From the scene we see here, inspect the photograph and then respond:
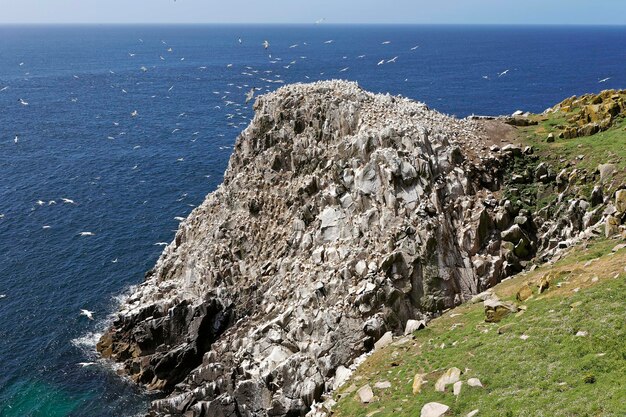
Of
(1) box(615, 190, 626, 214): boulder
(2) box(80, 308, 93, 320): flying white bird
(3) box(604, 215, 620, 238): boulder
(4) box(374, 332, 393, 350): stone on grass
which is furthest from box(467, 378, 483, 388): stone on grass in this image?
(2) box(80, 308, 93, 320): flying white bird

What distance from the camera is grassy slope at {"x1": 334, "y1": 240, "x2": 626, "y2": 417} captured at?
24.9 meters

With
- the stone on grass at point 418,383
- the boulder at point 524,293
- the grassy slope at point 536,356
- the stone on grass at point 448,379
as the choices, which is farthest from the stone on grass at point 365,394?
the boulder at point 524,293

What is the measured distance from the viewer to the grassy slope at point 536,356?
24.9 m

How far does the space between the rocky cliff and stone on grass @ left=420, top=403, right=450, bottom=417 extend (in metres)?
13.9

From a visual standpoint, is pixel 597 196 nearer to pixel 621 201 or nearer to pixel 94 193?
pixel 621 201

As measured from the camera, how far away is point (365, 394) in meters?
34.5

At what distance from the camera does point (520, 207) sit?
51.0 metres

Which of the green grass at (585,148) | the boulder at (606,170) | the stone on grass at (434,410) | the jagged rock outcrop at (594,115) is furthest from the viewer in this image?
the jagged rock outcrop at (594,115)

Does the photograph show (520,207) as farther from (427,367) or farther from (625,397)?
(625,397)

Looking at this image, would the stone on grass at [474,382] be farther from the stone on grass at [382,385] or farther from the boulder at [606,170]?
the boulder at [606,170]

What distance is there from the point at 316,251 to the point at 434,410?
2426 cm

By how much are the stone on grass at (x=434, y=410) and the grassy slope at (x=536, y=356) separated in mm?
478

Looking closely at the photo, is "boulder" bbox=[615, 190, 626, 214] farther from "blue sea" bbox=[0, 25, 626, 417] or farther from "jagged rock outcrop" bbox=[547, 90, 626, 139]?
"blue sea" bbox=[0, 25, 626, 417]

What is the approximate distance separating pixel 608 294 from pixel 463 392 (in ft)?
33.4
